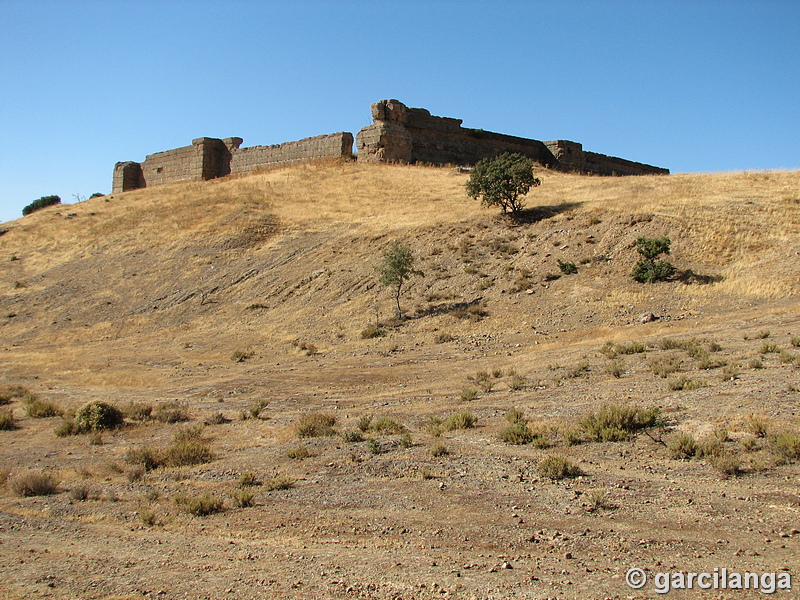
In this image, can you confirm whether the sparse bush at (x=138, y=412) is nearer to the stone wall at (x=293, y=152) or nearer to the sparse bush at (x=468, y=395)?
the sparse bush at (x=468, y=395)

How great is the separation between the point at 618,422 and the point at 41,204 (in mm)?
48082

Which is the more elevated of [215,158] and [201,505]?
[215,158]

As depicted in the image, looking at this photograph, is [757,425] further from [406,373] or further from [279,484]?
[406,373]

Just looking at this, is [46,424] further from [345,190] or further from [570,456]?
[345,190]

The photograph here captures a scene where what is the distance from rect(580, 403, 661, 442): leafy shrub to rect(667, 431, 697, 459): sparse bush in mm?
803

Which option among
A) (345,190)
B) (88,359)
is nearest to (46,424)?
(88,359)

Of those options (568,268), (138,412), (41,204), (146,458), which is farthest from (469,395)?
(41,204)

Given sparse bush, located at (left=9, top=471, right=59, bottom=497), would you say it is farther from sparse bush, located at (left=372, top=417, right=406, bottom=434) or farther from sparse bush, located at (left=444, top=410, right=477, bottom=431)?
sparse bush, located at (left=444, top=410, right=477, bottom=431)

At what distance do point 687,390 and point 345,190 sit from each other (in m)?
26.7

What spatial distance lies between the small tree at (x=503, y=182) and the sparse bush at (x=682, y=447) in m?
18.8

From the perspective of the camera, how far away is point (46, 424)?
13.4m

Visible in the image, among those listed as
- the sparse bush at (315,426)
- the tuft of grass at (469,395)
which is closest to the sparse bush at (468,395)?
the tuft of grass at (469,395)

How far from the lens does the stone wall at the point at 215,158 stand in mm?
39719

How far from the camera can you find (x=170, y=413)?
42.8ft
